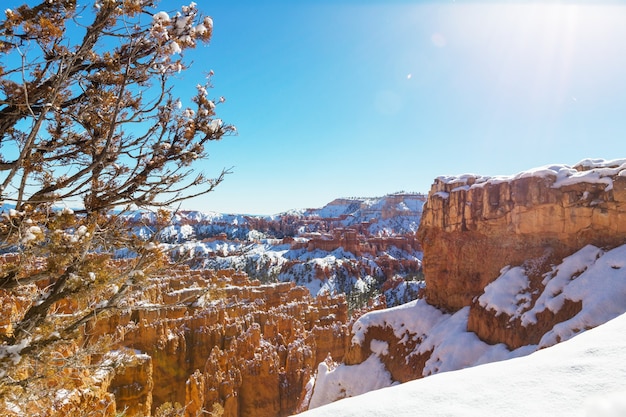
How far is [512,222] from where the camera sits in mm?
18656

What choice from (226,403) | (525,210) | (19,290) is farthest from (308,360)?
(19,290)

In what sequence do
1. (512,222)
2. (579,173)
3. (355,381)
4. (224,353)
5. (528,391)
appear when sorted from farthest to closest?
(224,353) → (355,381) → (512,222) → (579,173) → (528,391)

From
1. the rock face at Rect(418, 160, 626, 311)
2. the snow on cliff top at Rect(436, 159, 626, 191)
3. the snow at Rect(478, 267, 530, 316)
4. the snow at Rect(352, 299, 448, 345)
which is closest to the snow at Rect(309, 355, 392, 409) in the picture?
the snow at Rect(352, 299, 448, 345)

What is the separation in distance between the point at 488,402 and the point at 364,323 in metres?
19.2

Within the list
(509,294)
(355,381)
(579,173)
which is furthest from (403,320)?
(579,173)

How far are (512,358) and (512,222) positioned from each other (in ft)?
44.3

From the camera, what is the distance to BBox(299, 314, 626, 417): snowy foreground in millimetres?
2611

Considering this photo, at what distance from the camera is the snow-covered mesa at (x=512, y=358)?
9.37 ft

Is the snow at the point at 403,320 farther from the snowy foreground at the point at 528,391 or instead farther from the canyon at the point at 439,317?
the snowy foreground at the point at 528,391

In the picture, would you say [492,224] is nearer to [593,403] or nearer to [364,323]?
[364,323]

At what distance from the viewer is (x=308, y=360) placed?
27.9m

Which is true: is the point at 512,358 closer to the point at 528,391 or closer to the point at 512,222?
the point at 528,391

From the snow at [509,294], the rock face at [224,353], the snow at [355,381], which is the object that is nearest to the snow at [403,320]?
the snow at [355,381]

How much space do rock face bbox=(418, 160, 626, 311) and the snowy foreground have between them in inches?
574
